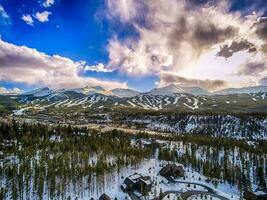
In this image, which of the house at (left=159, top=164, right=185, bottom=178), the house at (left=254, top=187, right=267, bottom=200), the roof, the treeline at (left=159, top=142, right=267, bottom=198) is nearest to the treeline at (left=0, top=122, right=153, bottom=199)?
the house at (left=159, top=164, right=185, bottom=178)

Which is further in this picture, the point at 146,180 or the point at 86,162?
the point at 86,162

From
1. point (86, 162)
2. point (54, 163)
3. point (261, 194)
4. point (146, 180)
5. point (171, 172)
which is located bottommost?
point (261, 194)

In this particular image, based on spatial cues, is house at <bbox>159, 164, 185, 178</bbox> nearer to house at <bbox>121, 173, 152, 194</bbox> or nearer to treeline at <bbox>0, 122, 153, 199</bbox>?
treeline at <bbox>0, 122, 153, 199</bbox>

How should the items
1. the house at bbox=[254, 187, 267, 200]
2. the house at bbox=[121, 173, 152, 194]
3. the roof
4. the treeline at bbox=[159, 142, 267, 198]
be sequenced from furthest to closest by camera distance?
the treeline at bbox=[159, 142, 267, 198]
the roof
the house at bbox=[121, 173, 152, 194]
the house at bbox=[254, 187, 267, 200]

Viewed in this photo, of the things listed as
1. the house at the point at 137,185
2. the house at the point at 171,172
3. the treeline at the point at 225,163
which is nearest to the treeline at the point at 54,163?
the house at the point at 137,185

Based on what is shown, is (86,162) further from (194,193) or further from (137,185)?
(194,193)

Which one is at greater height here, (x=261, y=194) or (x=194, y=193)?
(x=261, y=194)

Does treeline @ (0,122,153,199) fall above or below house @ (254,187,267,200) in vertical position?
above

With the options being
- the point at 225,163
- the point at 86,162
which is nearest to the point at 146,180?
the point at 86,162

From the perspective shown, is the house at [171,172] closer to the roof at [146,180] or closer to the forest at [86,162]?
the forest at [86,162]
